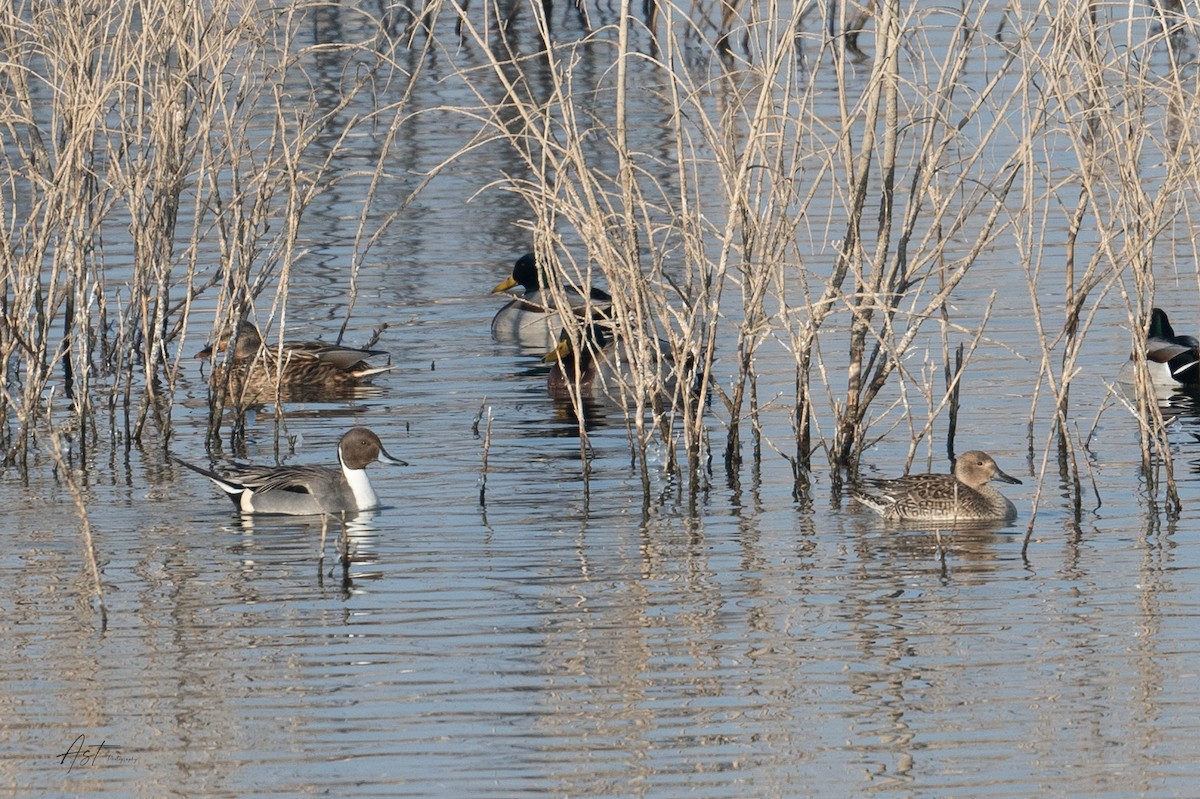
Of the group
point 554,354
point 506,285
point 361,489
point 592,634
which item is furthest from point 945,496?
point 506,285

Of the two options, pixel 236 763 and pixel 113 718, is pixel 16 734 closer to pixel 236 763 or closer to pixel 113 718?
pixel 113 718

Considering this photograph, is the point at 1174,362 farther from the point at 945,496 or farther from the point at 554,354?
the point at 945,496

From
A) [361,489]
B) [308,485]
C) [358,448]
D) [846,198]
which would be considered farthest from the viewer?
[358,448]

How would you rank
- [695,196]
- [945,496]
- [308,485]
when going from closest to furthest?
[945,496], [308,485], [695,196]

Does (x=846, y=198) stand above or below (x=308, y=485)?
above

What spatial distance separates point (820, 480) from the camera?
11203 mm

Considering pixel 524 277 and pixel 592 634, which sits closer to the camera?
pixel 592 634

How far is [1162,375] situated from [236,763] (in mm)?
8884

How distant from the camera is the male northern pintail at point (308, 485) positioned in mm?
10750
